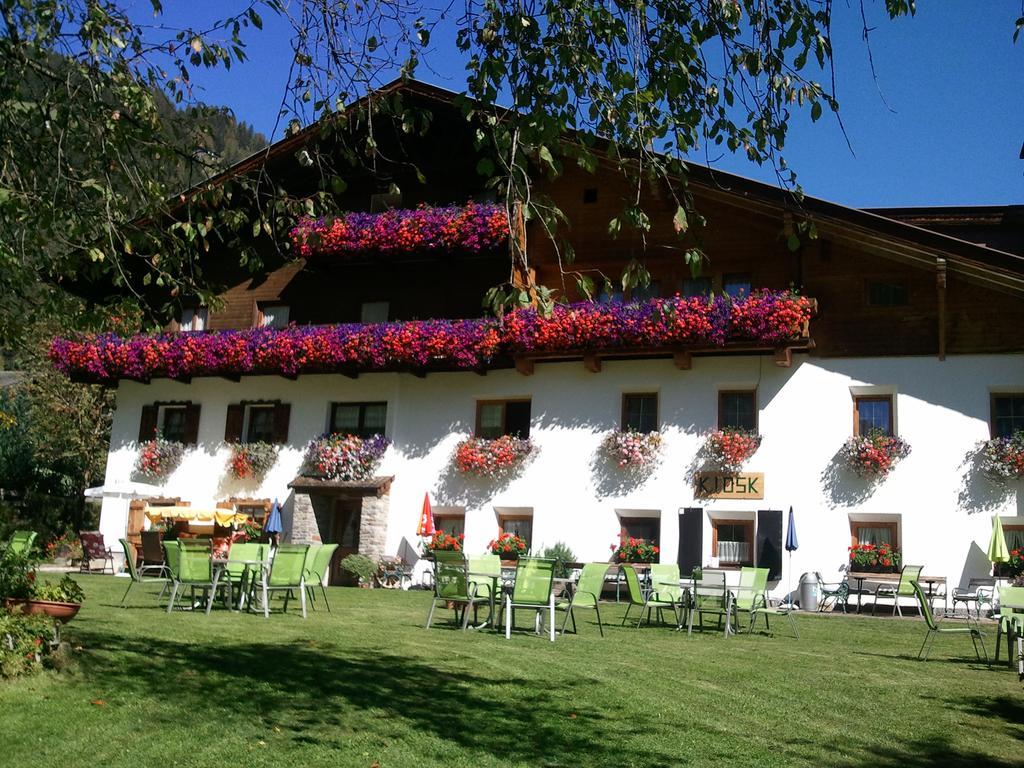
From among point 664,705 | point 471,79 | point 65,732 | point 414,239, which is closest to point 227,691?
point 65,732

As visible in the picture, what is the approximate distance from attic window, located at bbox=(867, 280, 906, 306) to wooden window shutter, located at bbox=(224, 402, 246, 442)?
15.0 metres

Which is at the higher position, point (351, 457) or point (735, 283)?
point (735, 283)

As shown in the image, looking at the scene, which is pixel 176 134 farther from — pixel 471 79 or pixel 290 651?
pixel 290 651

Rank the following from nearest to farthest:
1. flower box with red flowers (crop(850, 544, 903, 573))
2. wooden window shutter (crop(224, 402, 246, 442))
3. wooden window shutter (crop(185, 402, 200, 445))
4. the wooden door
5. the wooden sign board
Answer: flower box with red flowers (crop(850, 544, 903, 573))
the wooden sign board
the wooden door
wooden window shutter (crop(224, 402, 246, 442))
wooden window shutter (crop(185, 402, 200, 445))

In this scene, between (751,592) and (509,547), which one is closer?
(751,592)

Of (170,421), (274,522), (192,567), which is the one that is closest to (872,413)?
(274,522)

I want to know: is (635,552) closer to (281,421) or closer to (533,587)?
(281,421)

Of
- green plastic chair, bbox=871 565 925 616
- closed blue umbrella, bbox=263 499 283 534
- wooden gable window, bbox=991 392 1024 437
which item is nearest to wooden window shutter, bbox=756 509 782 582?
green plastic chair, bbox=871 565 925 616

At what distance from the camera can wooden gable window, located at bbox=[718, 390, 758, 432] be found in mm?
22391

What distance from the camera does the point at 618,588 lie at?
2048 cm

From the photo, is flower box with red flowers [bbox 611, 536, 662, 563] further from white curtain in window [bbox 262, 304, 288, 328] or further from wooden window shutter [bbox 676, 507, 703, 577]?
white curtain in window [bbox 262, 304, 288, 328]

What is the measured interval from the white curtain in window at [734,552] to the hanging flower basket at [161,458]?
13664mm

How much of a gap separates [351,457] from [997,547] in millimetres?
13604

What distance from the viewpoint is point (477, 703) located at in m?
7.99
